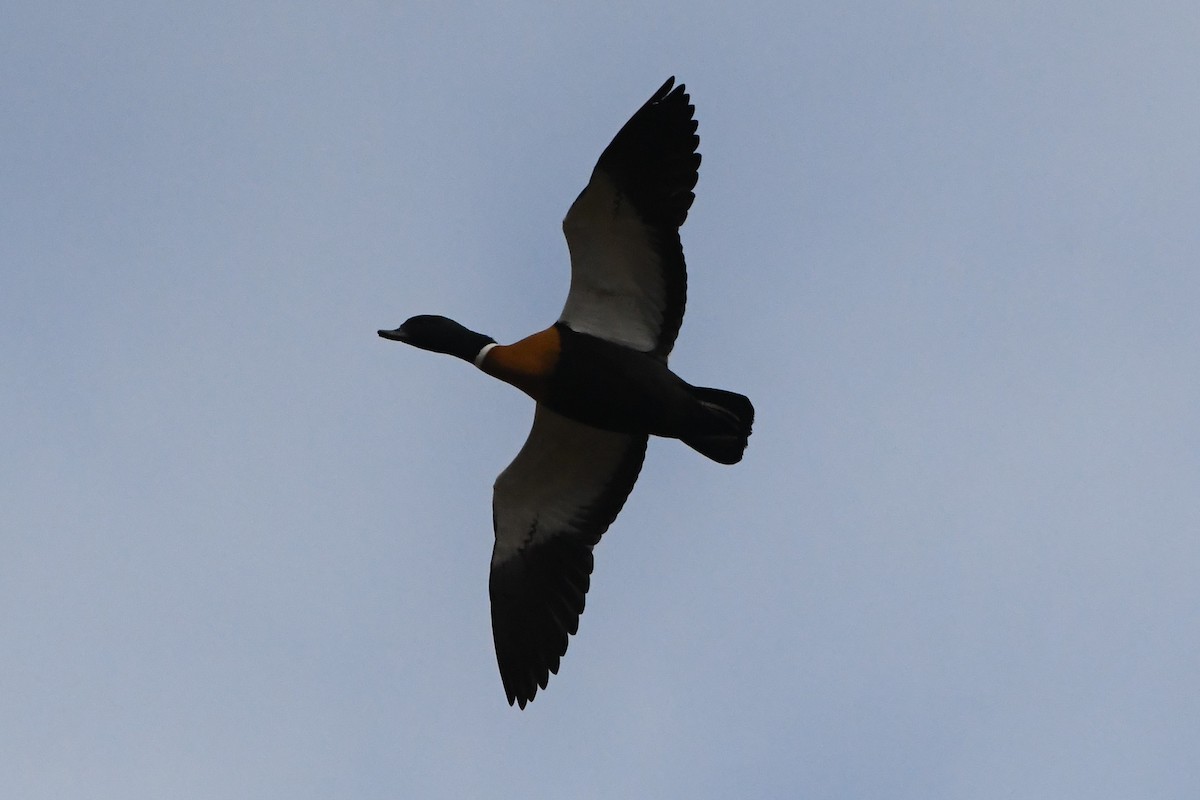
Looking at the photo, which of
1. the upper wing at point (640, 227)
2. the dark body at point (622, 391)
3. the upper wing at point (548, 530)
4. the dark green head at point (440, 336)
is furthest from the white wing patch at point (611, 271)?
the upper wing at point (548, 530)

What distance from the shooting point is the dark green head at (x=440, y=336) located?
12516 mm

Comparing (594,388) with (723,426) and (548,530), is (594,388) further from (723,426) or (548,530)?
(548,530)

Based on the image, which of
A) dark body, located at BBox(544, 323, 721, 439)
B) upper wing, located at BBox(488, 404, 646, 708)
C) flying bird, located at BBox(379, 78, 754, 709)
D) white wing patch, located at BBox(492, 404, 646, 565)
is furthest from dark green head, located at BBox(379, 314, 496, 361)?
white wing patch, located at BBox(492, 404, 646, 565)

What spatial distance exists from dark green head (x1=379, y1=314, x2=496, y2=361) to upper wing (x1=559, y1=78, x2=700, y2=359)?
2.41 ft

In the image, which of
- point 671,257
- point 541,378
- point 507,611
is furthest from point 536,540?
point 671,257

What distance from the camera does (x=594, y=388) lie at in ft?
39.9

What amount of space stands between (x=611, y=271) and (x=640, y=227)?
1.43 ft

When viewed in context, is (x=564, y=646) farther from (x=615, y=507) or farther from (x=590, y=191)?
(x=590, y=191)

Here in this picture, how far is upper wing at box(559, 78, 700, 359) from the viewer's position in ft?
39.8

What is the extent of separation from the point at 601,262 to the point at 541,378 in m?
0.98

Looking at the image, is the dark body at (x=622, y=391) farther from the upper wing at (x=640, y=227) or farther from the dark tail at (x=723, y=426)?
the upper wing at (x=640, y=227)

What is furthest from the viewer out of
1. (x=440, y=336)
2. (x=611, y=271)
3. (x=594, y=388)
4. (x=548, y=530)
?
(x=548, y=530)

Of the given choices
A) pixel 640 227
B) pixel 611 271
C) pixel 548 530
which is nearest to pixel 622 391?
pixel 611 271

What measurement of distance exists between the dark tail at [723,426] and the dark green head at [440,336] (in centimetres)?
174
